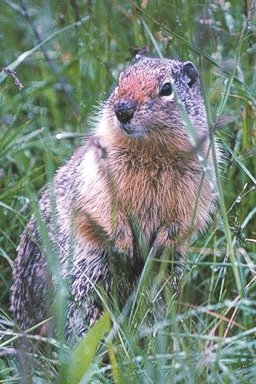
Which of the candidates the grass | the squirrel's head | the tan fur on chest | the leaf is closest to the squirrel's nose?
the squirrel's head

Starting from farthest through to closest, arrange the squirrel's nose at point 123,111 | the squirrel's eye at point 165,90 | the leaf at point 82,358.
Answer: the squirrel's eye at point 165,90 < the squirrel's nose at point 123,111 < the leaf at point 82,358

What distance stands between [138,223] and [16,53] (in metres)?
2.20

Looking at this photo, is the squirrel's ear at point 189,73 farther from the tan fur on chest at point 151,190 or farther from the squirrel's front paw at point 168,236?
the squirrel's front paw at point 168,236

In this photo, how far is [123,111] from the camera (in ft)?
13.6

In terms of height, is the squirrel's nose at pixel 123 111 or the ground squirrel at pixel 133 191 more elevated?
the squirrel's nose at pixel 123 111

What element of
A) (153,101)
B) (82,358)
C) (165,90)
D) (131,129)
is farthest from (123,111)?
(82,358)

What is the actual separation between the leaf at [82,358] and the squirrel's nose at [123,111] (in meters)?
1.03

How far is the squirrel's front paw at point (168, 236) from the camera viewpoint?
14.1 ft

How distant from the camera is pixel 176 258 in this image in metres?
4.45

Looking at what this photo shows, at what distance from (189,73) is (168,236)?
0.80m

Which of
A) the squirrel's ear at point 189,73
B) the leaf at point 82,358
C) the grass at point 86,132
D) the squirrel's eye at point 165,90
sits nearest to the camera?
the leaf at point 82,358

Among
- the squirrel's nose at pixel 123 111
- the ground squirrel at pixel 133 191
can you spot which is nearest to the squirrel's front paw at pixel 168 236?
the ground squirrel at pixel 133 191

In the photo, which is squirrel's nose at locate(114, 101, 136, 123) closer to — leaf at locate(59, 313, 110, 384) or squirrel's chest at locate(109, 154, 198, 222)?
squirrel's chest at locate(109, 154, 198, 222)

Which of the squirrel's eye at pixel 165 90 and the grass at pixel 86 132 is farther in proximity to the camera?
the squirrel's eye at pixel 165 90
